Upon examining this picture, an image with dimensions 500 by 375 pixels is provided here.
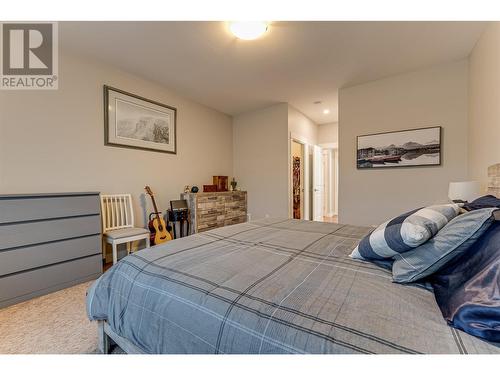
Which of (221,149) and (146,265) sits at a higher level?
(221,149)

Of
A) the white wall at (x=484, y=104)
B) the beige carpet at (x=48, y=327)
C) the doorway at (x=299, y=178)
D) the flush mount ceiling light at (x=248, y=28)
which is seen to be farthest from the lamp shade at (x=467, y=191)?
the beige carpet at (x=48, y=327)

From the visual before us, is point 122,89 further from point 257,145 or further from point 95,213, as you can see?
point 257,145

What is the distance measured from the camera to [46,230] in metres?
2.04

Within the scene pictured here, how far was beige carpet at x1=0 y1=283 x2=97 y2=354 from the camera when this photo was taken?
4.57ft

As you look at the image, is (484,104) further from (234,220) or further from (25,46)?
(25,46)

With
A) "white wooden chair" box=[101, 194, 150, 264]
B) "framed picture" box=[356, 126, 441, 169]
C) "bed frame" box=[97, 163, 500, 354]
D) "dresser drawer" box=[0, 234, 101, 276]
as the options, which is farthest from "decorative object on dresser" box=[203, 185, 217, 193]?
"bed frame" box=[97, 163, 500, 354]

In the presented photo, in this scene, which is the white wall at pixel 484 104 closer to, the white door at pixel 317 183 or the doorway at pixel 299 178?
the doorway at pixel 299 178

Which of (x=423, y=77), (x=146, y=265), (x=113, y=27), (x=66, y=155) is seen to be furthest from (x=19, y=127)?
(x=423, y=77)

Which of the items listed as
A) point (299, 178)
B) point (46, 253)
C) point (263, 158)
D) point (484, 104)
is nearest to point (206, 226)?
point (263, 158)

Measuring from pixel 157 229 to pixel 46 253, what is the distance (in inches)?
46.9

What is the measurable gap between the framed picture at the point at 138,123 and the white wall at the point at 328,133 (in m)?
3.76

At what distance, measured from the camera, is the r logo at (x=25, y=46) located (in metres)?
2.10
